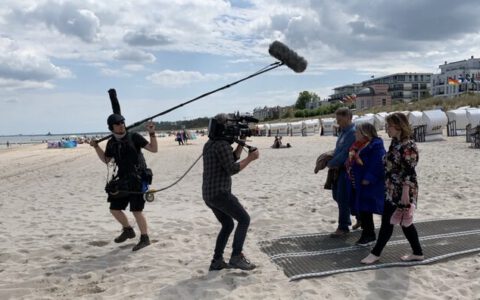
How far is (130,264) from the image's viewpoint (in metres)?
5.02

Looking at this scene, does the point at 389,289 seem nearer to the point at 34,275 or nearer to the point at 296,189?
the point at 34,275

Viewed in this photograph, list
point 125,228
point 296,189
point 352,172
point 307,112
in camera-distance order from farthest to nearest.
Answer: point 307,112
point 296,189
point 125,228
point 352,172

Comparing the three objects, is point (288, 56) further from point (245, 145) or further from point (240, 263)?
point (240, 263)

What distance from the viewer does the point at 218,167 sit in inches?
175

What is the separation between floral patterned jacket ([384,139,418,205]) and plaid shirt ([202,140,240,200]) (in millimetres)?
1536

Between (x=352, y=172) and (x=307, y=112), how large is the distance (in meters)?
102

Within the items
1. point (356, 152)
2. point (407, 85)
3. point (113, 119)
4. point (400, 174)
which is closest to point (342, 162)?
point (356, 152)

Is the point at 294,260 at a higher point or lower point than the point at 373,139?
lower

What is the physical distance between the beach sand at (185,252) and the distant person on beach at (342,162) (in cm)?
69

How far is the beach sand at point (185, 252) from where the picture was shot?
4.14 m

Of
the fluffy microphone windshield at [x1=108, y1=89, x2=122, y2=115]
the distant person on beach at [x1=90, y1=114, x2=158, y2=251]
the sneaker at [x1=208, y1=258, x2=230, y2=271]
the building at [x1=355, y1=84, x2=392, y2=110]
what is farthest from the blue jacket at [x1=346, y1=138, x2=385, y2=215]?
the building at [x1=355, y1=84, x2=392, y2=110]

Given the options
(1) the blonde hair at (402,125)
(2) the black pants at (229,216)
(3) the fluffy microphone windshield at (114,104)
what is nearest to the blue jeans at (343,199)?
(1) the blonde hair at (402,125)

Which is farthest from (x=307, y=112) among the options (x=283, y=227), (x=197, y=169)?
(x=283, y=227)

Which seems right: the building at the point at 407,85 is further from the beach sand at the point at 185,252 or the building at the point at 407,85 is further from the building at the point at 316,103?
the beach sand at the point at 185,252
